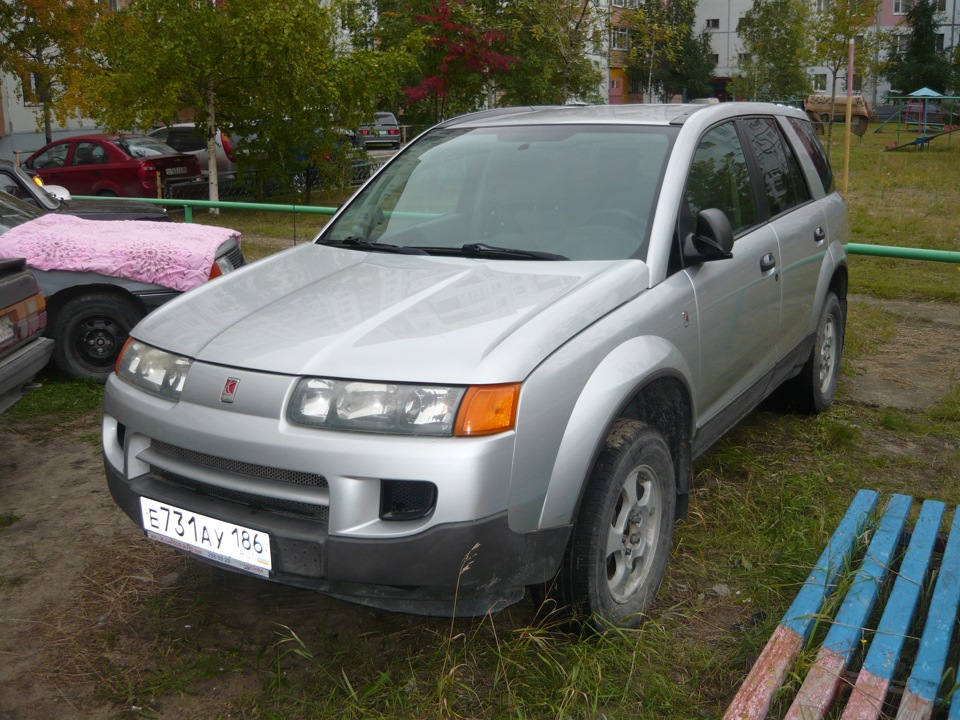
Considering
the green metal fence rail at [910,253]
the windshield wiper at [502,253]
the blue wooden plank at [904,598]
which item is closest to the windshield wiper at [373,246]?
the windshield wiper at [502,253]

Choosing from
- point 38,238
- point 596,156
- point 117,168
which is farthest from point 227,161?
point 596,156

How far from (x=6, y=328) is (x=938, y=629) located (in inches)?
174

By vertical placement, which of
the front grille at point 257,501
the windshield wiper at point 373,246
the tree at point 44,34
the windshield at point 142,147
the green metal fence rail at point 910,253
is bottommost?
the front grille at point 257,501

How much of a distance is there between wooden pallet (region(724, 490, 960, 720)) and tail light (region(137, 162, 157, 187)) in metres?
15.5

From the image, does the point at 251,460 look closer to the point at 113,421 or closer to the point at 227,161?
the point at 113,421

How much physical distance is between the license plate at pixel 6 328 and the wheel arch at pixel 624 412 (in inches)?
131

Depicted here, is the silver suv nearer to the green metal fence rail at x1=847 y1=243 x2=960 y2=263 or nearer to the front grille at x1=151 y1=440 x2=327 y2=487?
the front grille at x1=151 y1=440 x2=327 y2=487

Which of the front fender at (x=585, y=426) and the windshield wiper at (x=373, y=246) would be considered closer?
the front fender at (x=585, y=426)

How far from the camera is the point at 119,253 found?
6.73m

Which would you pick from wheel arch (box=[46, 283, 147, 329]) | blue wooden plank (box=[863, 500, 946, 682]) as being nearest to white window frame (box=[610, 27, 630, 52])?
wheel arch (box=[46, 283, 147, 329])

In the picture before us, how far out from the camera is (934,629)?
3162 mm

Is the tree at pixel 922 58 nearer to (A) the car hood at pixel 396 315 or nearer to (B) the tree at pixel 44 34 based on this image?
(B) the tree at pixel 44 34

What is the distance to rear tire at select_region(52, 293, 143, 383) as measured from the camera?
666 centimetres

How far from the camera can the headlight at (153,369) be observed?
328 cm
